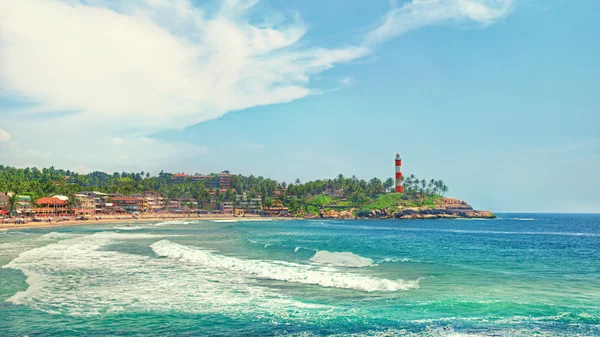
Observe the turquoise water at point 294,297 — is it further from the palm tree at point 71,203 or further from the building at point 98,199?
the building at point 98,199

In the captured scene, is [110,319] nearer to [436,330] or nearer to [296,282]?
[296,282]

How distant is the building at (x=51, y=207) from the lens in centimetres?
12706

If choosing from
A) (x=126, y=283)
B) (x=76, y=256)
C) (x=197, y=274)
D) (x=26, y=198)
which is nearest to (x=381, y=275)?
(x=197, y=274)

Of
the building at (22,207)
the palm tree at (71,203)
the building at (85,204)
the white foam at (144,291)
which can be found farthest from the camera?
the building at (85,204)

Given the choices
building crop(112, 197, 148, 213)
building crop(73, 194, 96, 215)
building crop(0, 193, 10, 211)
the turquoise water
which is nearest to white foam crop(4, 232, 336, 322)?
the turquoise water

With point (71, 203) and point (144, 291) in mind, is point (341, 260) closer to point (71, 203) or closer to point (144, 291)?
point (144, 291)

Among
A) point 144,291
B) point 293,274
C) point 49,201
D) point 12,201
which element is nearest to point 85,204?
point 49,201

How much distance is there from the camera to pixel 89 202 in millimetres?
161500

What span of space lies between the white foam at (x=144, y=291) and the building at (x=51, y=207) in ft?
358

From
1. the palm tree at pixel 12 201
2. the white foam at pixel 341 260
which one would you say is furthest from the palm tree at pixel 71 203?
the white foam at pixel 341 260

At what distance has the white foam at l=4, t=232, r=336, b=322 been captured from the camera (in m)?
18.3

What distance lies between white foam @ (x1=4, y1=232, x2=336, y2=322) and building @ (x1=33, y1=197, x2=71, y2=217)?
358 feet

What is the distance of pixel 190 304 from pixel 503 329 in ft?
42.7

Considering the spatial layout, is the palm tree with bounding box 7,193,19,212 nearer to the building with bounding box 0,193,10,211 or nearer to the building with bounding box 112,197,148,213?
the building with bounding box 0,193,10,211
